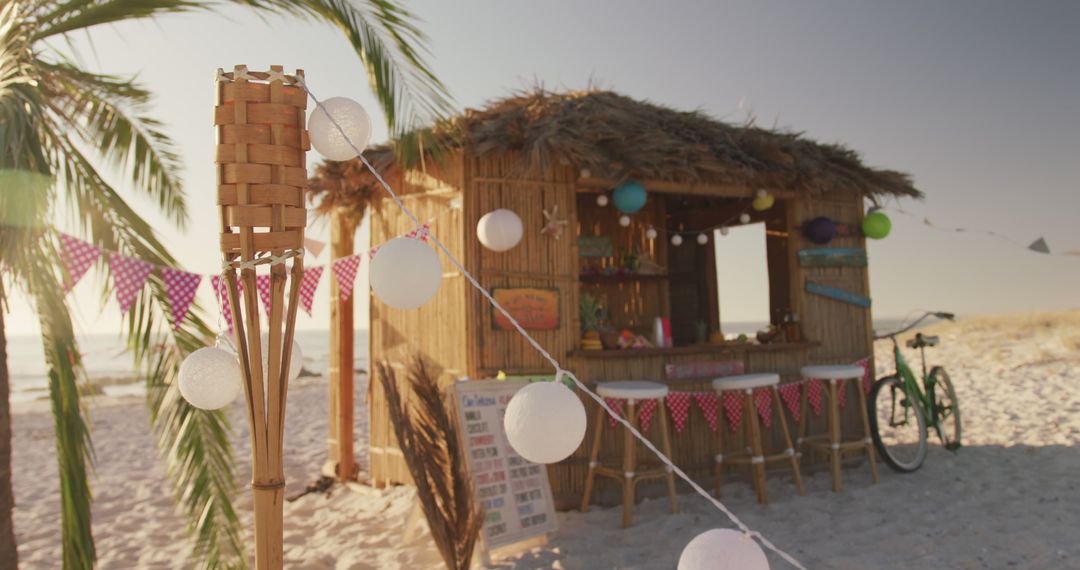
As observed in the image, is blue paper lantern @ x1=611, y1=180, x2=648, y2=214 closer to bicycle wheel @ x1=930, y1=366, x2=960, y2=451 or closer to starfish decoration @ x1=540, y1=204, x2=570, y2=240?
starfish decoration @ x1=540, y1=204, x2=570, y2=240

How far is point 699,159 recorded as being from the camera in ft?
17.6

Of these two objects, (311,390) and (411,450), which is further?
(311,390)

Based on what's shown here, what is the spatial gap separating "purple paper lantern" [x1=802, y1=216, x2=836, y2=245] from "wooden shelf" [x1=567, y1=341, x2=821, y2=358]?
917 millimetres

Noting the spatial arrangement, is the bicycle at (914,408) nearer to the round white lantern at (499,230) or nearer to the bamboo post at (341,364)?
the round white lantern at (499,230)

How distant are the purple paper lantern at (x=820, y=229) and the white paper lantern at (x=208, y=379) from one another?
5.60 metres

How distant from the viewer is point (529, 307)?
509cm

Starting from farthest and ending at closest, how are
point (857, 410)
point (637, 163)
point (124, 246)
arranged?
point (857, 410)
point (637, 163)
point (124, 246)

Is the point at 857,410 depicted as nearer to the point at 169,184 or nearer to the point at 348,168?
the point at 348,168

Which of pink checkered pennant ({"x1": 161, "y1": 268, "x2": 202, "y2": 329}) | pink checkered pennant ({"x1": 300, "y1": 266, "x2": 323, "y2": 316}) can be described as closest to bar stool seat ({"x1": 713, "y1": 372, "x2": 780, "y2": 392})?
pink checkered pennant ({"x1": 300, "y1": 266, "x2": 323, "y2": 316})

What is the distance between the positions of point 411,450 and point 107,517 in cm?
349

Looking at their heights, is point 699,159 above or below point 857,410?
above

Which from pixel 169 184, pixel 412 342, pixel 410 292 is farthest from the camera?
pixel 412 342

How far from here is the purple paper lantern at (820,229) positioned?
6.11 metres

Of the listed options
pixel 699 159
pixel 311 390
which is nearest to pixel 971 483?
pixel 699 159
